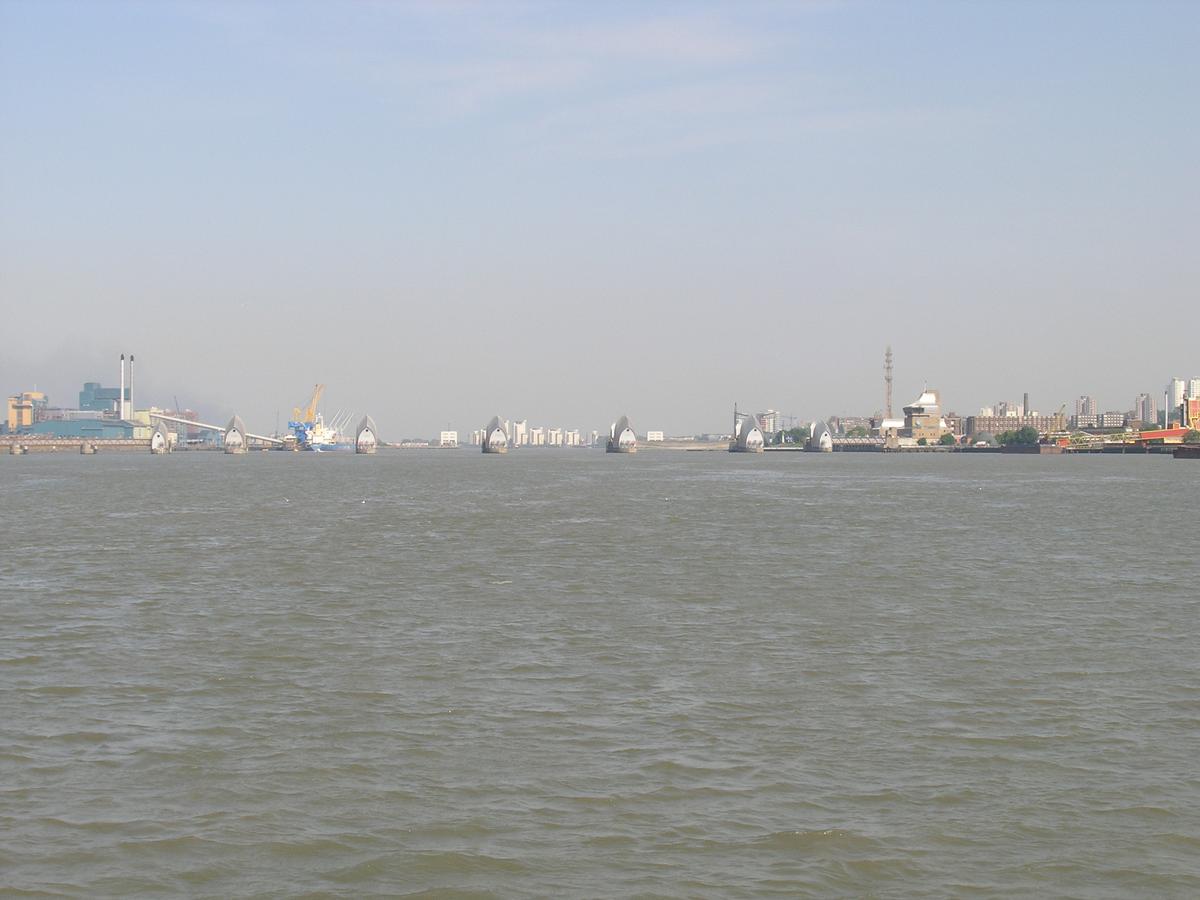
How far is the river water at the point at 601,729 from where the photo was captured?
373 inches

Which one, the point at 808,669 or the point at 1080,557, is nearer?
the point at 808,669

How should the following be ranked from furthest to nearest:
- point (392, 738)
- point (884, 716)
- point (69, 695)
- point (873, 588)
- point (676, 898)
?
point (873, 588), point (69, 695), point (884, 716), point (392, 738), point (676, 898)

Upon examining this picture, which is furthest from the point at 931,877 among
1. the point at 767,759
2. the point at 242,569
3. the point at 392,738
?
the point at 242,569

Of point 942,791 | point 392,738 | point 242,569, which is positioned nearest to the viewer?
point 942,791

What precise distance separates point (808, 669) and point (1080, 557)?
2067 centimetres

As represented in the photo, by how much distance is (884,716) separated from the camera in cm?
1414

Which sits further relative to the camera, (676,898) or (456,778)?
(456,778)

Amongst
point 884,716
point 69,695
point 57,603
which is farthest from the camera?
point 57,603

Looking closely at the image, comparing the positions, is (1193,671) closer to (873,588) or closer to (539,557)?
(873,588)

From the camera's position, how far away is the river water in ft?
31.1

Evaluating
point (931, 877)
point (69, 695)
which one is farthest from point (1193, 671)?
point (69, 695)

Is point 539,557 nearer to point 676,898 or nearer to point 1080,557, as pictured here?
point 1080,557

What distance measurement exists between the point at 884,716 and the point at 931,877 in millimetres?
5005

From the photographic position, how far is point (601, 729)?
13.5 m
